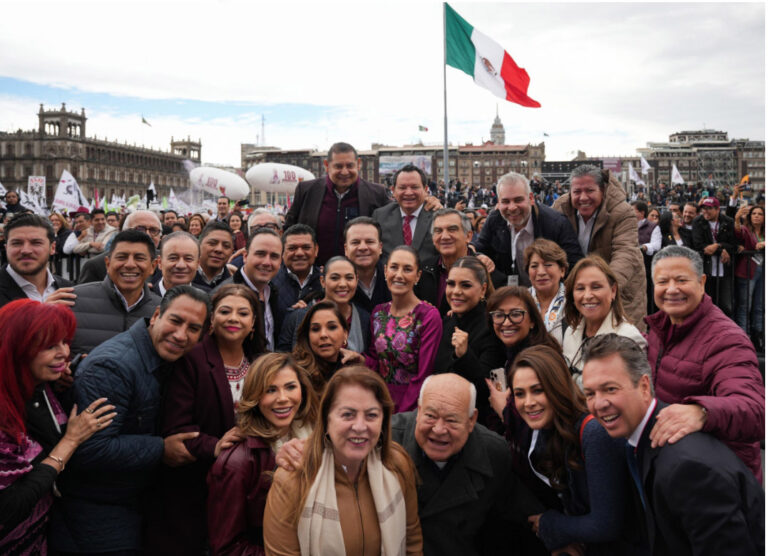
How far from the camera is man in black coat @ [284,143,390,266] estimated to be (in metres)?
5.30

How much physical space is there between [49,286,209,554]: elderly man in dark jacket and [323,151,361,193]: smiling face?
2527 millimetres

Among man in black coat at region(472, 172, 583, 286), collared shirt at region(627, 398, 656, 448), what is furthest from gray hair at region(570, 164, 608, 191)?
collared shirt at region(627, 398, 656, 448)

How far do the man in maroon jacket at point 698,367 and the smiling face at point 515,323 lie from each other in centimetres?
67

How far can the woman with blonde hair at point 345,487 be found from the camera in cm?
241

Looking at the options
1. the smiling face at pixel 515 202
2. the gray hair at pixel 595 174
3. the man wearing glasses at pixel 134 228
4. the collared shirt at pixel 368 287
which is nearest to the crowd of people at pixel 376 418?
the collared shirt at pixel 368 287

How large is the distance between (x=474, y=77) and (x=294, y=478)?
8878 millimetres

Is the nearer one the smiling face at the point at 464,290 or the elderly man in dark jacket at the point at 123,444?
the elderly man in dark jacket at the point at 123,444

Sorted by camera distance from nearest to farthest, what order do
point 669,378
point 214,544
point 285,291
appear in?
point 214,544 → point 669,378 → point 285,291

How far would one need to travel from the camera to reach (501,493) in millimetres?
2883

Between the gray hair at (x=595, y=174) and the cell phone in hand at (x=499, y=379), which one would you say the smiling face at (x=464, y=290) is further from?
the gray hair at (x=595, y=174)

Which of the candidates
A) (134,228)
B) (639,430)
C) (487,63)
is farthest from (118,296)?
(487,63)

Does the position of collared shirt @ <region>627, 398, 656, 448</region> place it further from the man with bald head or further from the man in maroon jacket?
the man with bald head

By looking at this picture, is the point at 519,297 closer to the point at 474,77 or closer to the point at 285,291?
the point at 285,291

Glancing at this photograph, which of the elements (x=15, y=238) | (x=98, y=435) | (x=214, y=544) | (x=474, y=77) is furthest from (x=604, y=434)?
(x=474, y=77)
